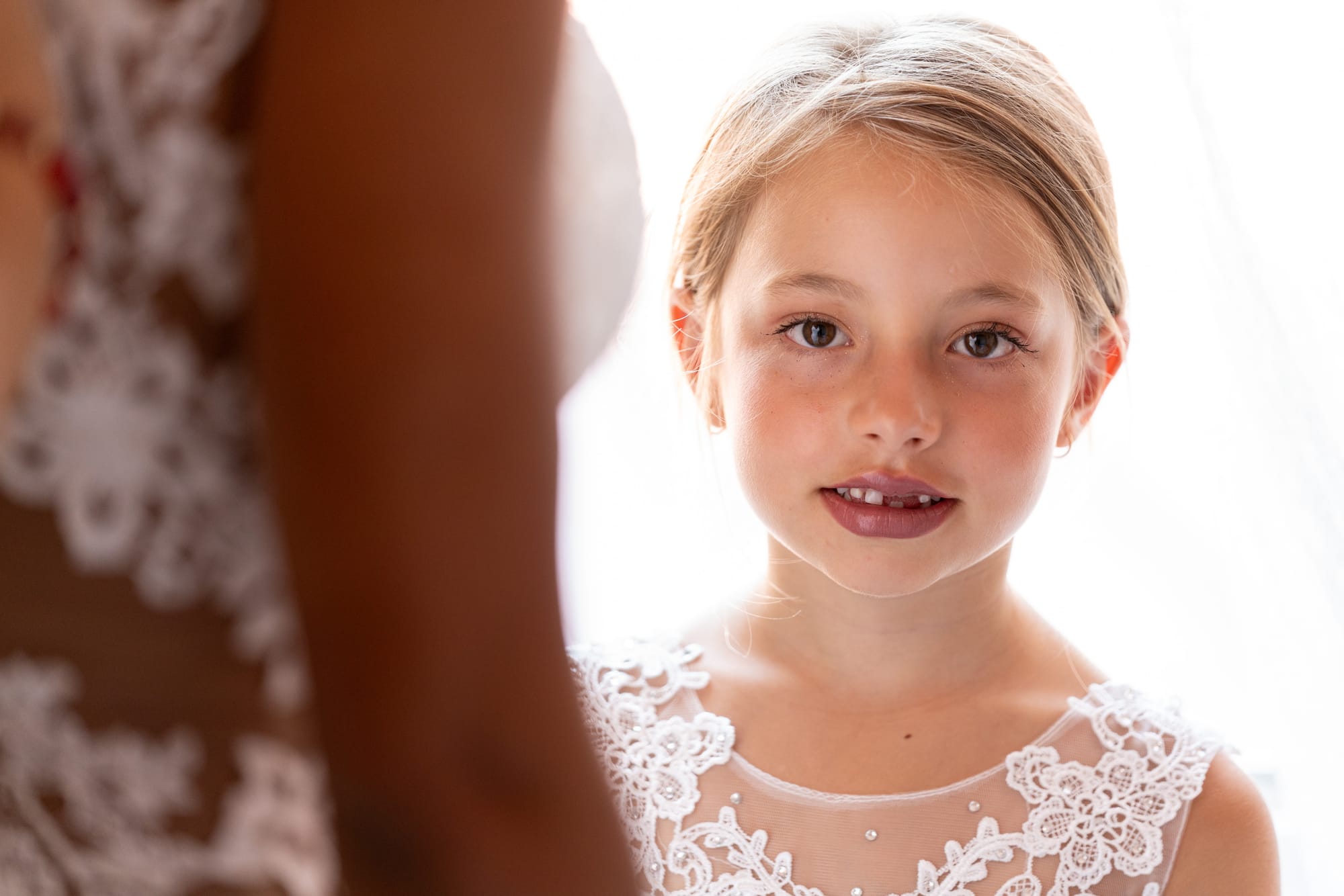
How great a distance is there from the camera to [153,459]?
70cm

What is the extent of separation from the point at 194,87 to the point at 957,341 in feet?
2.72

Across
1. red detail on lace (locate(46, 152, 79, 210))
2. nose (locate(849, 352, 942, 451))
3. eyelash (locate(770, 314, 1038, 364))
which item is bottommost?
red detail on lace (locate(46, 152, 79, 210))

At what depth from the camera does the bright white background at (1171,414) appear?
54.4 inches

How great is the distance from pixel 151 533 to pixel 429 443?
0.31 m

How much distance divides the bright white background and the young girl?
0.28 ft

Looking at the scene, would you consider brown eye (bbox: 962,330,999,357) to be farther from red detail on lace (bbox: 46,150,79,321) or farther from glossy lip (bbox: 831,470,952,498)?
red detail on lace (bbox: 46,150,79,321)

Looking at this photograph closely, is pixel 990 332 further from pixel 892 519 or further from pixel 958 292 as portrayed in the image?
pixel 892 519

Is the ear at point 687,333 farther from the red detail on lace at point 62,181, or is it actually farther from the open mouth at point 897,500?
the red detail on lace at point 62,181

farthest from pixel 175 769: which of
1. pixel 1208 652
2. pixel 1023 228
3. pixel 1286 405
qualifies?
pixel 1208 652

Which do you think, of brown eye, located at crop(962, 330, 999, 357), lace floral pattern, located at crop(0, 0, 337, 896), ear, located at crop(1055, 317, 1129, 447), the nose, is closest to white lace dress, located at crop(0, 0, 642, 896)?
lace floral pattern, located at crop(0, 0, 337, 896)

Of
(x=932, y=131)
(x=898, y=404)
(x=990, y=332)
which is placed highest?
(x=932, y=131)

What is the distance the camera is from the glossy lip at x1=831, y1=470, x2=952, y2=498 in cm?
125

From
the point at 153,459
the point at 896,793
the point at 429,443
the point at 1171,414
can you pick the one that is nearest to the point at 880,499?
the point at 896,793

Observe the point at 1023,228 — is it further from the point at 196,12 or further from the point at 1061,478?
the point at 196,12
